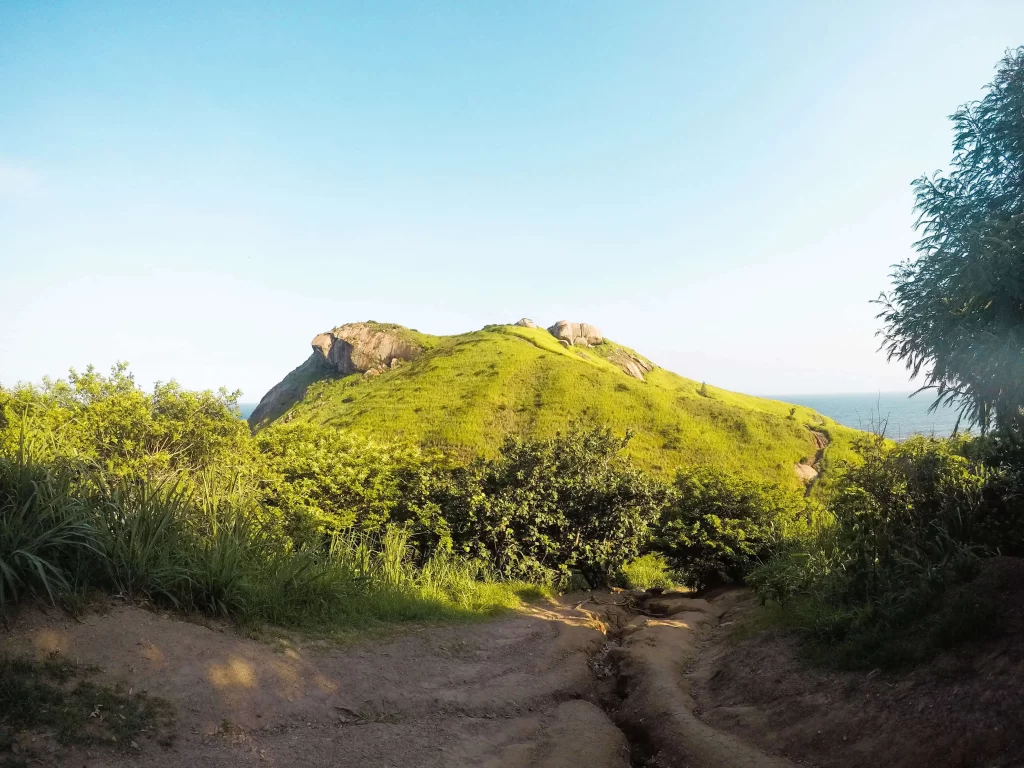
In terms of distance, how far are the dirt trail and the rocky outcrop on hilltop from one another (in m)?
61.6

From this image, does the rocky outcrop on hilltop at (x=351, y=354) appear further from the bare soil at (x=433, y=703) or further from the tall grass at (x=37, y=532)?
the tall grass at (x=37, y=532)

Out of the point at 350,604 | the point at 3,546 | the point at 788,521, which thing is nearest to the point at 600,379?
the point at 788,521

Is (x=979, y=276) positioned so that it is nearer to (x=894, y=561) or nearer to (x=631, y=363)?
(x=894, y=561)

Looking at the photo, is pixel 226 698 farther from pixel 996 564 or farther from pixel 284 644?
pixel 996 564

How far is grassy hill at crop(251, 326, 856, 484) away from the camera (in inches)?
1789

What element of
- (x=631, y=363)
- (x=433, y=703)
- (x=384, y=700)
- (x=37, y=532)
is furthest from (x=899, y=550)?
(x=631, y=363)

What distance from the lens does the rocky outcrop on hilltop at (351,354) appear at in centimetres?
6969

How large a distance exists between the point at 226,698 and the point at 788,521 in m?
13.9

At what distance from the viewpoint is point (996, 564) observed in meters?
6.76

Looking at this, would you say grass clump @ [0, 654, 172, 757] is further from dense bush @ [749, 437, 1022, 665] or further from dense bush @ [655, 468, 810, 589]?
dense bush @ [655, 468, 810, 589]

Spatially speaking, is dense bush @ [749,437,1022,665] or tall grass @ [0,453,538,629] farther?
dense bush @ [749,437,1022,665]

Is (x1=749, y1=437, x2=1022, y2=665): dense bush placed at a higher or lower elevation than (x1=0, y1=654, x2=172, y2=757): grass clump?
higher

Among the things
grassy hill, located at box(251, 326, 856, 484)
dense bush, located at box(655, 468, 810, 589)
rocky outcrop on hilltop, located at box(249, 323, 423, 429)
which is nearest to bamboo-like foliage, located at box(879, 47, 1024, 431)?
dense bush, located at box(655, 468, 810, 589)

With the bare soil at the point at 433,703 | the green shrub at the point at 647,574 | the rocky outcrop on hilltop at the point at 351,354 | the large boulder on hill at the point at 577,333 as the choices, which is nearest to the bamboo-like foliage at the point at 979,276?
the bare soil at the point at 433,703
